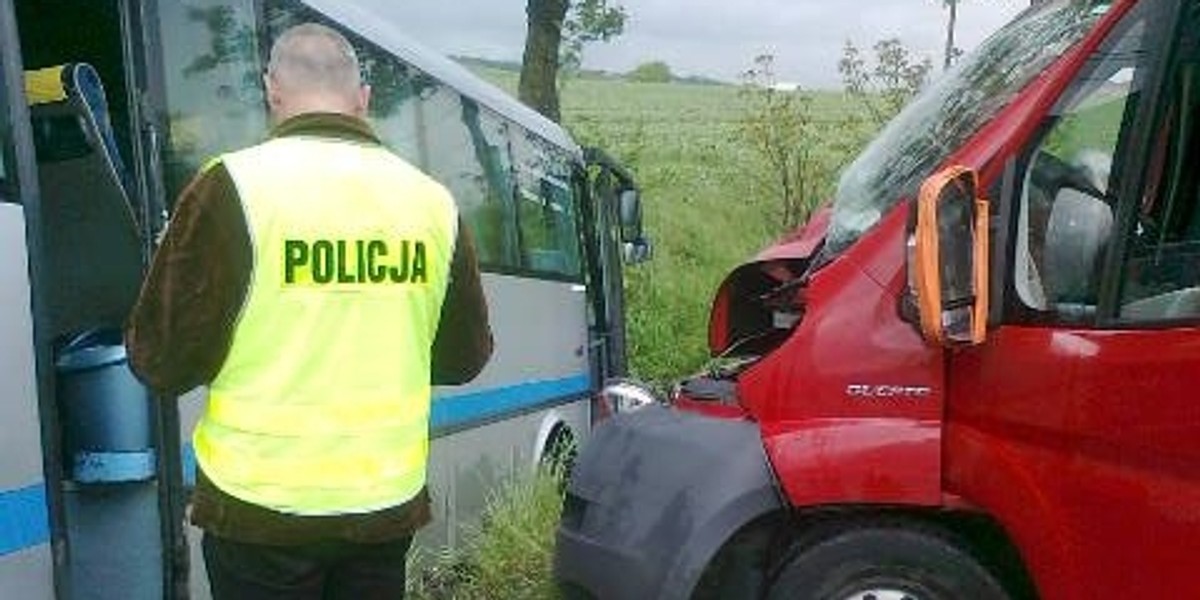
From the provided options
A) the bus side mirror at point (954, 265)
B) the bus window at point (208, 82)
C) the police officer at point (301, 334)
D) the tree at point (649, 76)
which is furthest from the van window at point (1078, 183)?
the tree at point (649, 76)

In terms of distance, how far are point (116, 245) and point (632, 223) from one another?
615 centimetres

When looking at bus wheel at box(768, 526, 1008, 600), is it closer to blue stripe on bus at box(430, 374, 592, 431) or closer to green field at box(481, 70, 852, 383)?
blue stripe on bus at box(430, 374, 592, 431)

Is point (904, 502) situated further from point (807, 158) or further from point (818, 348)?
point (807, 158)

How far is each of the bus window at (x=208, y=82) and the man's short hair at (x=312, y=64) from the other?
5.25 feet

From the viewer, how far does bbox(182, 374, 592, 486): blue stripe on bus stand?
20.5 ft

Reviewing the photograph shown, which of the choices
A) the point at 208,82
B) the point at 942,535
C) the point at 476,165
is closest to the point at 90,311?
the point at 208,82

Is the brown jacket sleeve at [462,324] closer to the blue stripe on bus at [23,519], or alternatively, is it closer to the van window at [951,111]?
the blue stripe on bus at [23,519]

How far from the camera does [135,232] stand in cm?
364

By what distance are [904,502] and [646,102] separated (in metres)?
48.5

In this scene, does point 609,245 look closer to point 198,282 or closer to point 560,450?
point 560,450

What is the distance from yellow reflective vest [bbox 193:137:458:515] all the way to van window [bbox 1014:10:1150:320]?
166cm

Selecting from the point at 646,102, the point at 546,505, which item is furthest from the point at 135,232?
the point at 646,102

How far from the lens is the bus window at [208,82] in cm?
435

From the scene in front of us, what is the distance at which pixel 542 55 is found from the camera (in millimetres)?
15758
